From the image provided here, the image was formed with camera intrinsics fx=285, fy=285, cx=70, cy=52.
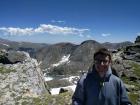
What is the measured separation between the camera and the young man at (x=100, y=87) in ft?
27.4

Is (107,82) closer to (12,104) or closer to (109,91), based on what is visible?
(109,91)

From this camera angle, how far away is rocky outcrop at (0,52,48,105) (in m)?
16.6

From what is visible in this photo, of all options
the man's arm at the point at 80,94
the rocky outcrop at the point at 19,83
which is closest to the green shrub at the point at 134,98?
the rocky outcrop at the point at 19,83

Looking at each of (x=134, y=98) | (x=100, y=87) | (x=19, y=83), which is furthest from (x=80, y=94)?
(x=134, y=98)

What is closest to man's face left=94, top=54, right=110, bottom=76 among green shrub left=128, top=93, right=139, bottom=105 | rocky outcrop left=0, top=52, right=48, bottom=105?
rocky outcrop left=0, top=52, right=48, bottom=105

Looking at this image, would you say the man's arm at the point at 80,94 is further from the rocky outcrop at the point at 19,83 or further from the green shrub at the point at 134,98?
the green shrub at the point at 134,98

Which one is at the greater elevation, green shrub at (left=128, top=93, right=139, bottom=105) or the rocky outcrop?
the rocky outcrop

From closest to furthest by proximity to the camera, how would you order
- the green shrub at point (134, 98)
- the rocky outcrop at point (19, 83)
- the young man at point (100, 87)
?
the young man at point (100, 87) → the rocky outcrop at point (19, 83) → the green shrub at point (134, 98)

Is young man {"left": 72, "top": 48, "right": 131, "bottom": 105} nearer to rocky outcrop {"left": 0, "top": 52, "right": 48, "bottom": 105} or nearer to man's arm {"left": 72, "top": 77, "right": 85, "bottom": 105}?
man's arm {"left": 72, "top": 77, "right": 85, "bottom": 105}

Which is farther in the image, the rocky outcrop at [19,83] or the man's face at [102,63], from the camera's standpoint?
the rocky outcrop at [19,83]

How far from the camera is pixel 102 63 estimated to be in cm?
849

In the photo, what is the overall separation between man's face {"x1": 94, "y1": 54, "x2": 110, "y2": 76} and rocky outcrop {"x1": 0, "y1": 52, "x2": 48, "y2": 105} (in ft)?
28.9

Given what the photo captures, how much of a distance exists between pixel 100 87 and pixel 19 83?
10.3 metres

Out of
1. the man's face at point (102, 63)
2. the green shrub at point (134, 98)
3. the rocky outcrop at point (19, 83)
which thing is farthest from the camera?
the green shrub at point (134, 98)
